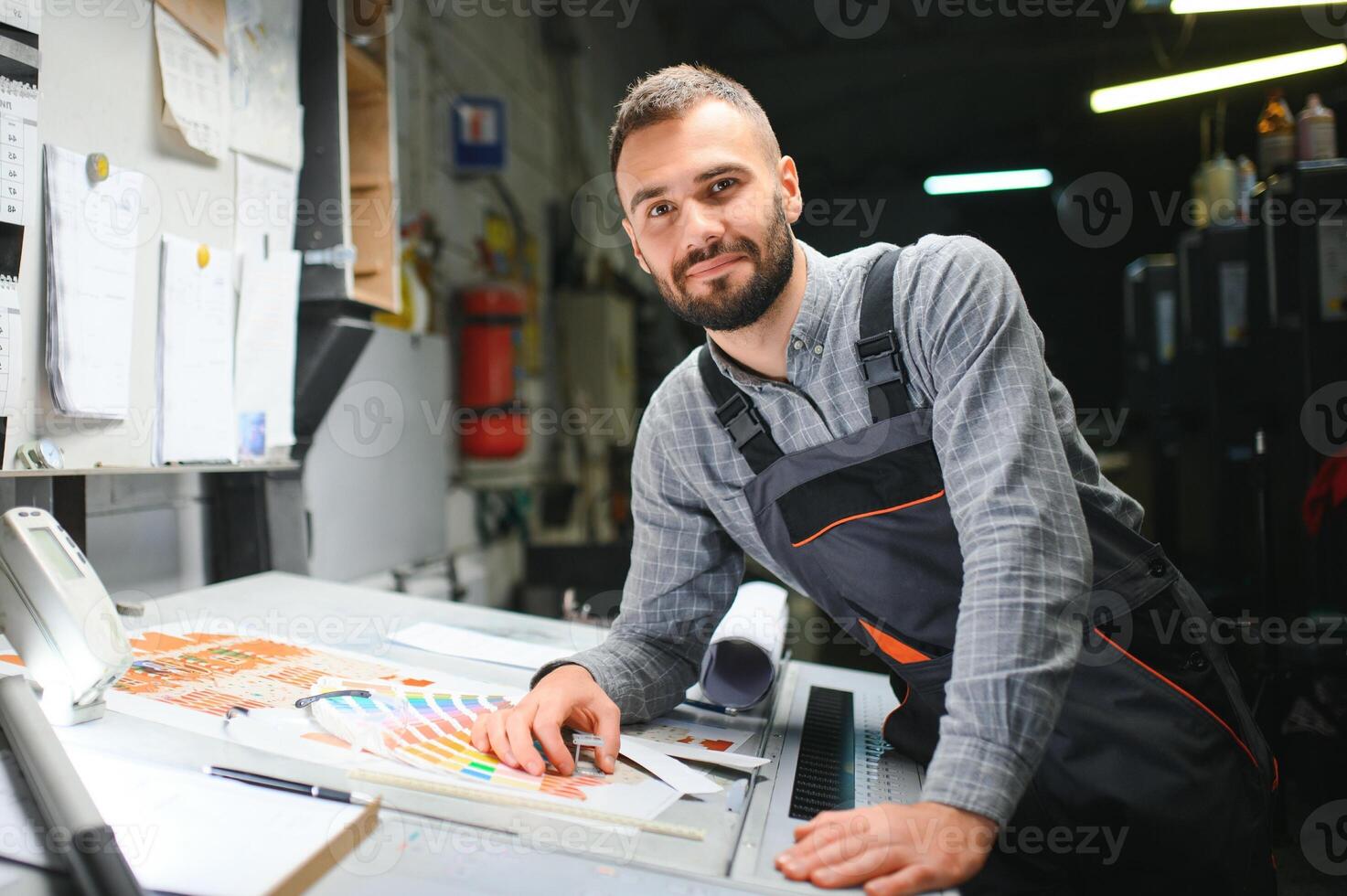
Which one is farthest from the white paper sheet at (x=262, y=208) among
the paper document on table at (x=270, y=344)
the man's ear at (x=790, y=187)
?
the man's ear at (x=790, y=187)

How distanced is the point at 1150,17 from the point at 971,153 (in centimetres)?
170

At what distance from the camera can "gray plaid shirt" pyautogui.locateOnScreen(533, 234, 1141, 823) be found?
0.79 meters

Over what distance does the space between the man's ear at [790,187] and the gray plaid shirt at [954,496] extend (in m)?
0.09

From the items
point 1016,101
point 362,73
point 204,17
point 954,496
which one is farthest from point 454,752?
point 1016,101

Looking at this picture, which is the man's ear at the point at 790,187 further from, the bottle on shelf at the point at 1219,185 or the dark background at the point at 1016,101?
the dark background at the point at 1016,101

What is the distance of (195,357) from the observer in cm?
148

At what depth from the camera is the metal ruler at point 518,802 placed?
2.46ft

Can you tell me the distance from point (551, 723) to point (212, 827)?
0.32m

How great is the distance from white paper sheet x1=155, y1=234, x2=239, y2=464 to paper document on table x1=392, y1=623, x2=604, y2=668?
48cm

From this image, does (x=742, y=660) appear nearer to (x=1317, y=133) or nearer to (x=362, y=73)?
(x=362, y=73)

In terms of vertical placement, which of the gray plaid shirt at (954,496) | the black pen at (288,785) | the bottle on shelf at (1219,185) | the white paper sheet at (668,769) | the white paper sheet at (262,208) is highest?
the bottle on shelf at (1219,185)

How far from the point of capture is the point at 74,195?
3.99 ft

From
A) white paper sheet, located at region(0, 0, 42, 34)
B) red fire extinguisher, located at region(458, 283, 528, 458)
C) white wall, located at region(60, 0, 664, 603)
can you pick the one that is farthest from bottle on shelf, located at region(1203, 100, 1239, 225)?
white paper sheet, located at region(0, 0, 42, 34)

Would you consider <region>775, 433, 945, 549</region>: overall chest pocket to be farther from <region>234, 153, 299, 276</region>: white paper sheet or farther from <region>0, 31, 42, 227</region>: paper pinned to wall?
<region>234, 153, 299, 276</region>: white paper sheet
